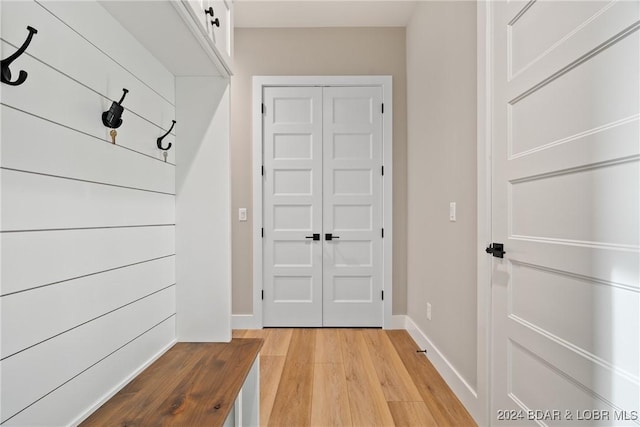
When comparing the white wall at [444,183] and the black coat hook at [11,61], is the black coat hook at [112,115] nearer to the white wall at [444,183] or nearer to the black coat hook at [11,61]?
the black coat hook at [11,61]

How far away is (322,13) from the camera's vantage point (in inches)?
122

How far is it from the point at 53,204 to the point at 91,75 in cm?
38

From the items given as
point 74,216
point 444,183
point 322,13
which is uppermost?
point 322,13

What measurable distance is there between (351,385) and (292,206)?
5.55 feet

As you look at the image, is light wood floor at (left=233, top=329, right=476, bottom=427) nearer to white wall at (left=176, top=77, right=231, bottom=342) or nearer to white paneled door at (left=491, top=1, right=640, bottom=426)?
white paneled door at (left=491, top=1, right=640, bottom=426)

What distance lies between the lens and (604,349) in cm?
96

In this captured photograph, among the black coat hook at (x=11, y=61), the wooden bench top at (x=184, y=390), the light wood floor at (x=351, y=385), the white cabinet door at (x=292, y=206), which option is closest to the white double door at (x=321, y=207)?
the white cabinet door at (x=292, y=206)

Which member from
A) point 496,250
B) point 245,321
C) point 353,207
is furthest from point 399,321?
point 496,250

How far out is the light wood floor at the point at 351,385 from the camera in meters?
1.80

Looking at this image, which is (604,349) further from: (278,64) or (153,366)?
(278,64)

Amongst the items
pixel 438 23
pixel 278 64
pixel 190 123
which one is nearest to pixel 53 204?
pixel 190 123

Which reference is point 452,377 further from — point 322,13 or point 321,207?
point 322,13

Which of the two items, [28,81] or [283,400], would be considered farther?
[283,400]

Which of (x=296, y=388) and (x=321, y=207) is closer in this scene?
(x=296, y=388)
